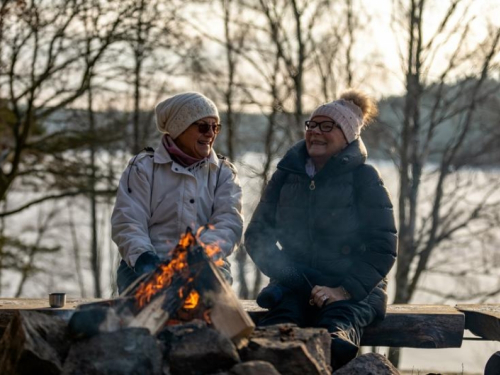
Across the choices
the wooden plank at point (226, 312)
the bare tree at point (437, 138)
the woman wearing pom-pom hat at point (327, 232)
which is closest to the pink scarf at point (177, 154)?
the woman wearing pom-pom hat at point (327, 232)

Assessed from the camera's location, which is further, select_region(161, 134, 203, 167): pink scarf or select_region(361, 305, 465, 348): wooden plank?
select_region(361, 305, 465, 348): wooden plank

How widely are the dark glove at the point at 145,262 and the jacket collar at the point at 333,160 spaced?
991 mm

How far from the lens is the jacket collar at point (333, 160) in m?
5.53

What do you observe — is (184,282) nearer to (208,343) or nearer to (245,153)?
(208,343)

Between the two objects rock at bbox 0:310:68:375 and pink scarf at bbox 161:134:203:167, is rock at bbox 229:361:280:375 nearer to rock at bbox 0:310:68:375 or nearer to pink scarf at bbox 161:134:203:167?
rock at bbox 0:310:68:375

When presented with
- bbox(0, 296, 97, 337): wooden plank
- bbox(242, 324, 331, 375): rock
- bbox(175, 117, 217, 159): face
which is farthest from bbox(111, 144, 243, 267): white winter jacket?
bbox(242, 324, 331, 375): rock

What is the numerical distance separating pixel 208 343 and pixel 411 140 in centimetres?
1378

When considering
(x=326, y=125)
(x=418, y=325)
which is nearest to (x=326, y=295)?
(x=418, y=325)

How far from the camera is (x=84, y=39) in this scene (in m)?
12.9

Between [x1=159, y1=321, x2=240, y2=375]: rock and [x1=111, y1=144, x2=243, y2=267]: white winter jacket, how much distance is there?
1330mm

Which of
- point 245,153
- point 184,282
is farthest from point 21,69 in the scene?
point 245,153

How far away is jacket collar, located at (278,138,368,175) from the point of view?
18.1 ft

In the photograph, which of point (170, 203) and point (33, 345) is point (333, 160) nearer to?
point (170, 203)

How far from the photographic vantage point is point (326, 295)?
5367 mm
